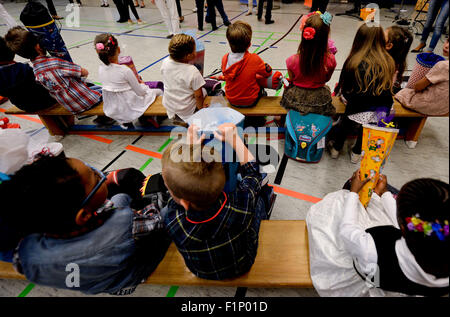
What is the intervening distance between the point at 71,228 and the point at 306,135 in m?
1.81

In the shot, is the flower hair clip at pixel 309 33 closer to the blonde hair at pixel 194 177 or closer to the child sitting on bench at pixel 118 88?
the blonde hair at pixel 194 177

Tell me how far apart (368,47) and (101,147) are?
2.68 meters

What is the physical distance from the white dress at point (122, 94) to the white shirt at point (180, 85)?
1.02ft

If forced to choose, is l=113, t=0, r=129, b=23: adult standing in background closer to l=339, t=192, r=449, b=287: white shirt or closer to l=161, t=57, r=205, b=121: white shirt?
l=161, t=57, r=205, b=121: white shirt

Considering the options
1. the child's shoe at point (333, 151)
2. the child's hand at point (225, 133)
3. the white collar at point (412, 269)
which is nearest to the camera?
the white collar at point (412, 269)

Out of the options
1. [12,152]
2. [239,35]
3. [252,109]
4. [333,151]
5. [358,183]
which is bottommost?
[333,151]

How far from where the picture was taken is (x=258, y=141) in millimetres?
2562

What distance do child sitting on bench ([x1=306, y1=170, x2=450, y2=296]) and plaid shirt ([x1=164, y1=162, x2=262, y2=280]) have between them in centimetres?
41

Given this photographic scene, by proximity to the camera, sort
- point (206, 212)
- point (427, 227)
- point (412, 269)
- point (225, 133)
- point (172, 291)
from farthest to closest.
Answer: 1. point (172, 291)
2. point (225, 133)
3. point (206, 212)
4. point (412, 269)
5. point (427, 227)

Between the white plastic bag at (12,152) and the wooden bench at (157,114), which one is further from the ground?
the white plastic bag at (12,152)

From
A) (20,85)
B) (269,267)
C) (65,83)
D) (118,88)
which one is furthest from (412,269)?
(20,85)

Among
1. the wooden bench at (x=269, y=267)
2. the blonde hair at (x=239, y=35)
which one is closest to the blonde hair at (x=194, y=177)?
the wooden bench at (x=269, y=267)

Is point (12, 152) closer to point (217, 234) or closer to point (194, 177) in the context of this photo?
point (194, 177)

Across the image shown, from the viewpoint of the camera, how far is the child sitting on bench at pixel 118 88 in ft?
7.12
